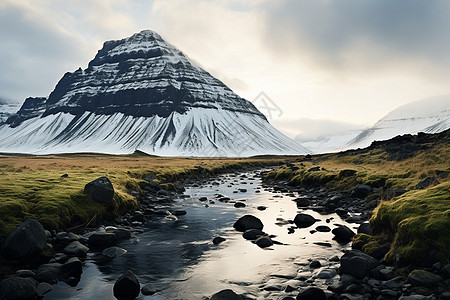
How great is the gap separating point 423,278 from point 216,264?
905 centimetres

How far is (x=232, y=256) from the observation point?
15781mm

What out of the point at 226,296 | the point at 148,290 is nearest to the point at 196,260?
the point at 148,290

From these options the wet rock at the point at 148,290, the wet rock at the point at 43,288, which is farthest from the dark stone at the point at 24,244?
the wet rock at the point at 148,290

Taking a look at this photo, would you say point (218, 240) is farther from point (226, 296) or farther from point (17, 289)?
point (17, 289)

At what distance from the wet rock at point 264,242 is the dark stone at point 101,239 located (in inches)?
360

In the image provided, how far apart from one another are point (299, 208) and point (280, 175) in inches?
1090

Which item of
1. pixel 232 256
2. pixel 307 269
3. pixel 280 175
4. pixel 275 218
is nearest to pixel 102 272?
pixel 232 256

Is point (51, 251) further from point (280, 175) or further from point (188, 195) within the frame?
point (280, 175)

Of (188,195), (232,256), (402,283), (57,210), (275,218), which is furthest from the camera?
(188,195)

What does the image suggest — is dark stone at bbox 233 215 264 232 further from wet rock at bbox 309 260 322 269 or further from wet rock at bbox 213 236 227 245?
wet rock at bbox 309 260 322 269

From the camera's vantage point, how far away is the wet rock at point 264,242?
17359 millimetres

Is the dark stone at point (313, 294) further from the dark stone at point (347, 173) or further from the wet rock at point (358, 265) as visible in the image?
the dark stone at point (347, 173)

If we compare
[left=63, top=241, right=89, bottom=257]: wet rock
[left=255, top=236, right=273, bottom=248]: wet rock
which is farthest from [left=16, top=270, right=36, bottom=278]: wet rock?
[left=255, top=236, right=273, bottom=248]: wet rock

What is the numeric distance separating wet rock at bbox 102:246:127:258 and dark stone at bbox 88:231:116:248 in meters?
1.14
